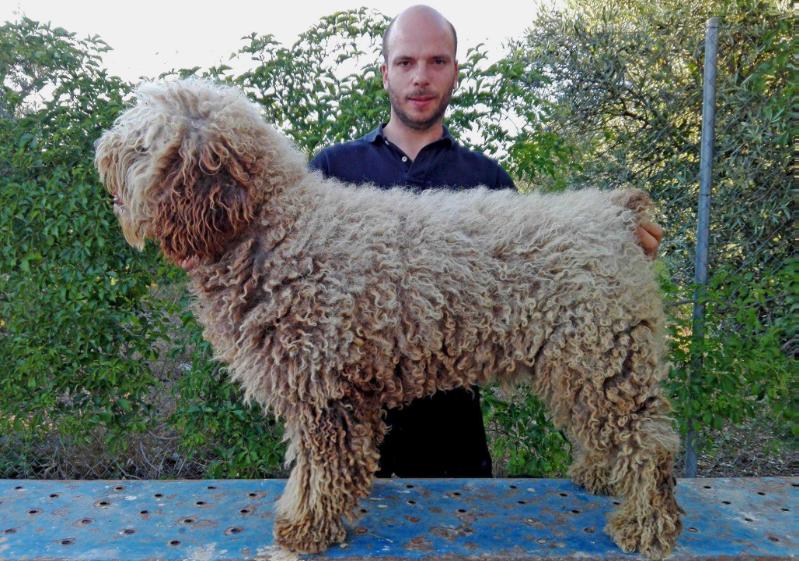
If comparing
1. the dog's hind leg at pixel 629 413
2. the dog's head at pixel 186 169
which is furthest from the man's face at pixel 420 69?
the dog's hind leg at pixel 629 413

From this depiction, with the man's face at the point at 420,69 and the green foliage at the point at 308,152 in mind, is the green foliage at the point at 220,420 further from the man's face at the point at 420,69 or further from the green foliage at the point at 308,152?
the man's face at the point at 420,69

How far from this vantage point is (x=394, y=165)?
3.39 meters

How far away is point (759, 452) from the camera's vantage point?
495cm

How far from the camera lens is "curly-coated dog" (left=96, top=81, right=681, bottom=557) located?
2354mm

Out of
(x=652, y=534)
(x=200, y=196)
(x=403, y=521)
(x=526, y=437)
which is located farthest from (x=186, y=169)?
(x=526, y=437)

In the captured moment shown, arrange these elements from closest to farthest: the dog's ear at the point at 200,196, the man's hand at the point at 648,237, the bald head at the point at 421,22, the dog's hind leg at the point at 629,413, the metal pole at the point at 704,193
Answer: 1. the dog's ear at the point at 200,196
2. the dog's hind leg at the point at 629,413
3. the man's hand at the point at 648,237
4. the bald head at the point at 421,22
5. the metal pole at the point at 704,193

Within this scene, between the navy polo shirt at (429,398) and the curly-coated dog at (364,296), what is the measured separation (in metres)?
0.75

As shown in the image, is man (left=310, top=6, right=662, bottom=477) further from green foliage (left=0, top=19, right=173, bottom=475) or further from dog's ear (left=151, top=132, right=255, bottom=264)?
green foliage (left=0, top=19, right=173, bottom=475)

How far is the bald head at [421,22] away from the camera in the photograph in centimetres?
314

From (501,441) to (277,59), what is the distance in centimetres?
324

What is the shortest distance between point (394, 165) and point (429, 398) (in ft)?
4.45

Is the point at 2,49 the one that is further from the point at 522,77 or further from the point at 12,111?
the point at 522,77

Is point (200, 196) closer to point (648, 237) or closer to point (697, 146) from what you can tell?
point (648, 237)

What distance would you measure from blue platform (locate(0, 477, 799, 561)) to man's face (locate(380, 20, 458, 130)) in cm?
206
